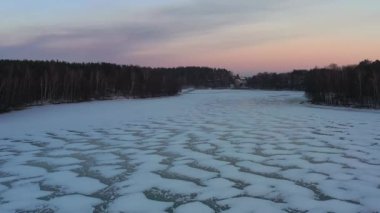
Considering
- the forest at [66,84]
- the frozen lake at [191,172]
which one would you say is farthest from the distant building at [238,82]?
the frozen lake at [191,172]

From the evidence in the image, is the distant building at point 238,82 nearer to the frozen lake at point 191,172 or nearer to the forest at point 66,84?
the forest at point 66,84

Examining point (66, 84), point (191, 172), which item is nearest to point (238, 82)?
point (66, 84)

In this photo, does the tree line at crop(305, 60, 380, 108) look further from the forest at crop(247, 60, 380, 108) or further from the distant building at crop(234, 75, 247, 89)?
the distant building at crop(234, 75, 247, 89)

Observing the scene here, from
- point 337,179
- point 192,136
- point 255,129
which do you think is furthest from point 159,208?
point 255,129

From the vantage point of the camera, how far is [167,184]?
705 centimetres

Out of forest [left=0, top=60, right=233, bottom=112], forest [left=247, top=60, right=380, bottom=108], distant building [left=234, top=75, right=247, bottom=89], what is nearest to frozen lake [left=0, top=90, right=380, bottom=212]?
forest [left=0, top=60, right=233, bottom=112]

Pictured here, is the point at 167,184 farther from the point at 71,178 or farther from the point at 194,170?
the point at 71,178

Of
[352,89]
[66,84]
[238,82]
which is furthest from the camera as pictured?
[238,82]

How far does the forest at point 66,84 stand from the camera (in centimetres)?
3779

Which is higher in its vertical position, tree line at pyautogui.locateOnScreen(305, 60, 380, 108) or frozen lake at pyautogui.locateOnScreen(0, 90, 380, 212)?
tree line at pyautogui.locateOnScreen(305, 60, 380, 108)

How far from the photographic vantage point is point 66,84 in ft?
169

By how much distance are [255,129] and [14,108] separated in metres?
23.7

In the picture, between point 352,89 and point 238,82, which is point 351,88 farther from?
point 238,82

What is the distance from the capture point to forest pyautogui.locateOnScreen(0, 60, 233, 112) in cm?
3779
